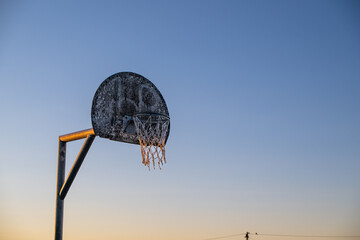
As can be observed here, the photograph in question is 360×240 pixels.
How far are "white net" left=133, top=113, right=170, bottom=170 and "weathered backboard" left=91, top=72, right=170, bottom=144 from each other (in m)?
0.16

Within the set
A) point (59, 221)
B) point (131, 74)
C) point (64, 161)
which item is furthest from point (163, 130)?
point (59, 221)

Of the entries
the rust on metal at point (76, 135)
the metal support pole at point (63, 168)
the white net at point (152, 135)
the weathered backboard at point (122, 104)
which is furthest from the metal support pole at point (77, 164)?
the white net at point (152, 135)

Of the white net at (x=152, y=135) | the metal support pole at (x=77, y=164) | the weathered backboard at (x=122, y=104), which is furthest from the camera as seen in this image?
the white net at (x=152, y=135)

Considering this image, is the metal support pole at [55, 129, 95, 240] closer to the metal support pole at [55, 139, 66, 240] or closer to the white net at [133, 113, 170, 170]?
the metal support pole at [55, 139, 66, 240]

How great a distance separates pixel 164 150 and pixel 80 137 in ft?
6.37

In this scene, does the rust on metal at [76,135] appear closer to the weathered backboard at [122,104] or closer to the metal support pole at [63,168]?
the metal support pole at [63,168]

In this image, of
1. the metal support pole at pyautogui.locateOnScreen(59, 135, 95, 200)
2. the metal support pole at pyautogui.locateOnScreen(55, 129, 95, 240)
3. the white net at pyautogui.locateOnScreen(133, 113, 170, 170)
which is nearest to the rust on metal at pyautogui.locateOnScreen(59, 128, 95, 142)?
the metal support pole at pyautogui.locateOnScreen(55, 129, 95, 240)

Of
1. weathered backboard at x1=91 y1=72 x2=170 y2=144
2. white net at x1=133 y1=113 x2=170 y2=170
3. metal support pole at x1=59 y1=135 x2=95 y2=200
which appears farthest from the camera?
white net at x1=133 y1=113 x2=170 y2=170

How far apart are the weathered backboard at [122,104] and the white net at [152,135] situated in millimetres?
159

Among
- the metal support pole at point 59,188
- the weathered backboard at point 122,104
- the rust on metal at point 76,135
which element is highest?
Result: the weathered backboard at point 122,104

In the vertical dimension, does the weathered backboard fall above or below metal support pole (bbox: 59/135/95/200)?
above

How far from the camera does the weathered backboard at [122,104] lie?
1047 cm

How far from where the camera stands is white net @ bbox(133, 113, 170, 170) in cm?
1105

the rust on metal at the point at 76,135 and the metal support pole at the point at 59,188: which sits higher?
the rust on metal at the point at 76,135
